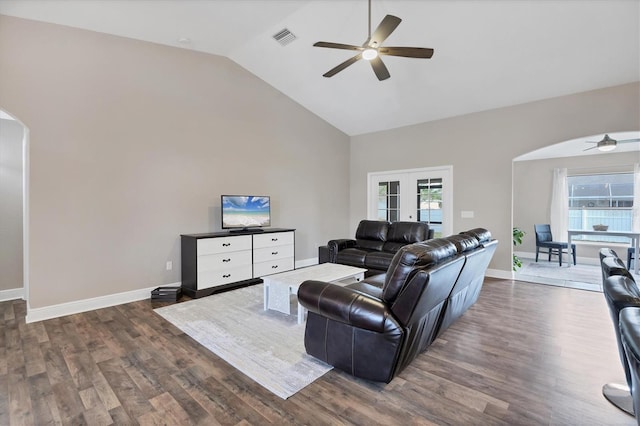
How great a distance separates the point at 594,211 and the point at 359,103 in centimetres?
608

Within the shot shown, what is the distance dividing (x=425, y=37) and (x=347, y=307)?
3.70 m

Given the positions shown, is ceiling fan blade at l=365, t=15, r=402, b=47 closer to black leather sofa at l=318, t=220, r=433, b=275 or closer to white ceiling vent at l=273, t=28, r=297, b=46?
white ceiling vent at l=273, t=28, r=297, b=46

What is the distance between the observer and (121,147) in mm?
3871

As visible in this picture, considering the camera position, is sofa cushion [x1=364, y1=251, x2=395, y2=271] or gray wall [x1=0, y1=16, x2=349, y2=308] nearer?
gray wall [x1=0, y1=16, x2=349, y2=308]

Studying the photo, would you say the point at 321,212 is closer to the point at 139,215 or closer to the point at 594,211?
the point at 139,215

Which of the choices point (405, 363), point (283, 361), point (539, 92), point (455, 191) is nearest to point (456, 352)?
point (405, 363)

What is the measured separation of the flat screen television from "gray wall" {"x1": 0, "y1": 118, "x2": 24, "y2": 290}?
2.71 metres

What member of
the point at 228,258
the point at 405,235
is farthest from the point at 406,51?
the point at 228,258

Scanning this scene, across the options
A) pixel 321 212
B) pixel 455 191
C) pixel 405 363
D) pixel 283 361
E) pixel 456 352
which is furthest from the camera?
pixel 321 212

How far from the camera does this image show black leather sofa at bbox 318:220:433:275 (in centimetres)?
479

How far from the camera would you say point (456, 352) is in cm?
259

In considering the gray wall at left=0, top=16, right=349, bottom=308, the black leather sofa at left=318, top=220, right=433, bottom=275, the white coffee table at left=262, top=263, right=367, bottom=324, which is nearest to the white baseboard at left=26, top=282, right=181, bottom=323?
the gray wall at left=0, top=16, right=349, bottom=308

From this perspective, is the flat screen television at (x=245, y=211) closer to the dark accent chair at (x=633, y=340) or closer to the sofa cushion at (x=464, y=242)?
the sofa cushion at (x=464, y=242)

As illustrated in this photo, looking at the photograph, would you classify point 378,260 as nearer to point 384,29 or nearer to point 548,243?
point 384,29
